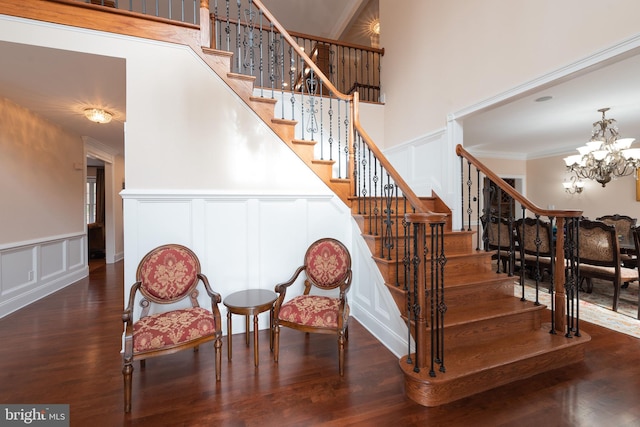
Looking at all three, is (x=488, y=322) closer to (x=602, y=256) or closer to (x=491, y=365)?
(x=491, y=365)

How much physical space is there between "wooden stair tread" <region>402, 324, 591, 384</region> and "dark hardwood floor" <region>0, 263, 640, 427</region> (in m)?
0.18

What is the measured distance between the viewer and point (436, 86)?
137 inches

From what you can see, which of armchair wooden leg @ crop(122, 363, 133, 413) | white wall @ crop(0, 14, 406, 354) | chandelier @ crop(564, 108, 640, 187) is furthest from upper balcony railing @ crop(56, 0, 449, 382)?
Answer: chandelier @ crop(564, 108, 640, 187)

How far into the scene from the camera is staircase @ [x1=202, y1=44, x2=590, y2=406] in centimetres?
183

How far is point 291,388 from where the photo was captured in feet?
6.24

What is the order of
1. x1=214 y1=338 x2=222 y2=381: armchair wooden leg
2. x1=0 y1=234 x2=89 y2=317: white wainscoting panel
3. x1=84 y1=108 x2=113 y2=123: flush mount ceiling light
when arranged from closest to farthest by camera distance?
x1=214 y1=338 x2=222 y2=381: armchair wooden leg
x1=0 y1=234 x2=89 y2=317: white wainscoting panel
x1=84 y1=108 x2=113 y2=123: flush mount ceiling light

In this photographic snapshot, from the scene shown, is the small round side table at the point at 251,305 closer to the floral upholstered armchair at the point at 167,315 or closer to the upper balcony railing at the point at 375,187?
the floral upholstered armchair at the point at 167,315

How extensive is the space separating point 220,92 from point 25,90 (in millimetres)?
2345

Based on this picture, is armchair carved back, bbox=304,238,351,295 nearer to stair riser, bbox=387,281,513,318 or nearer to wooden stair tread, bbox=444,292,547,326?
stair riser, bbox=387,281,513,318

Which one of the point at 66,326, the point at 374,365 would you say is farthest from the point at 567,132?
the point at 66,326

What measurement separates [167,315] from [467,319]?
7.64 ft

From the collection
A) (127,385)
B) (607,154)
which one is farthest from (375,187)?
(607,154)

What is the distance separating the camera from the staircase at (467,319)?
1.83 metres

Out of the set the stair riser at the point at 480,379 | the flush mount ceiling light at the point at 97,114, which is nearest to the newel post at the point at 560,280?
the stair riser at the point at 480,379
